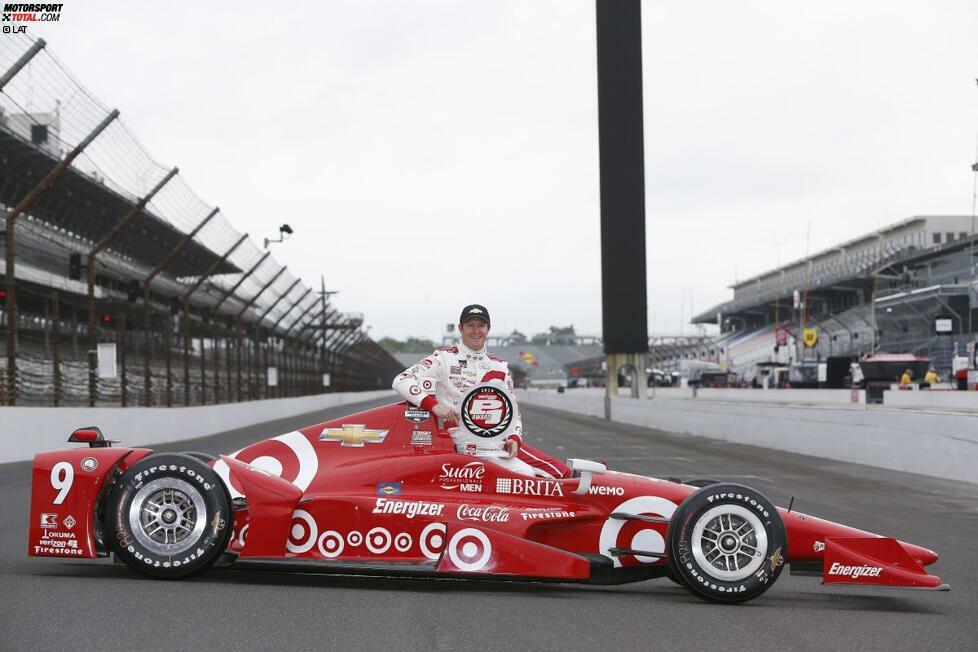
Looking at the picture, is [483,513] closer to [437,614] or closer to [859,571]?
[437,614]

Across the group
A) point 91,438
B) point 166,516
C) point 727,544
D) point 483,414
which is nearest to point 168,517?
point 166,516

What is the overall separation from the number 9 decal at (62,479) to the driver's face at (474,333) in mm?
2359

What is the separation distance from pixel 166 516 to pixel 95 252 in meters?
13.6

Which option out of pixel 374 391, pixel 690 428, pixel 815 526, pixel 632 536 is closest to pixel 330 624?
pixel 632 536

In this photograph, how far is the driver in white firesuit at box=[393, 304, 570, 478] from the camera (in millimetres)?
6527

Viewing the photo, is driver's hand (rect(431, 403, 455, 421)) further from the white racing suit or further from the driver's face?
the driver's face

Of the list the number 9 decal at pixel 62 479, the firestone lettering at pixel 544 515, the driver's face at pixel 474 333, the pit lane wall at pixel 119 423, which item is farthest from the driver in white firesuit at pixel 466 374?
the pit lane wall at pixel 119 423

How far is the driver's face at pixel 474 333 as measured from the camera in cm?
666

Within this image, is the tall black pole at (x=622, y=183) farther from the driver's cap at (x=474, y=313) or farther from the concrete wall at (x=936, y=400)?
the driver's cap at (x=474, y=313)

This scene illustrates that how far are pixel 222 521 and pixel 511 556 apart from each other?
1.56 meters

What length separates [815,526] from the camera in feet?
19.5

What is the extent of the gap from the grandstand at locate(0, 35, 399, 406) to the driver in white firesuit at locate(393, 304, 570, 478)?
8.92 m

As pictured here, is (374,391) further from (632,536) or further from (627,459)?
(632,536)

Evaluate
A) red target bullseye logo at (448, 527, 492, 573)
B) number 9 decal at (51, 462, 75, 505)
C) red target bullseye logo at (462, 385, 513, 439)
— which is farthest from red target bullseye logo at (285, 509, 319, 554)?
number 9 decal at (51, 462, 75, 505)
